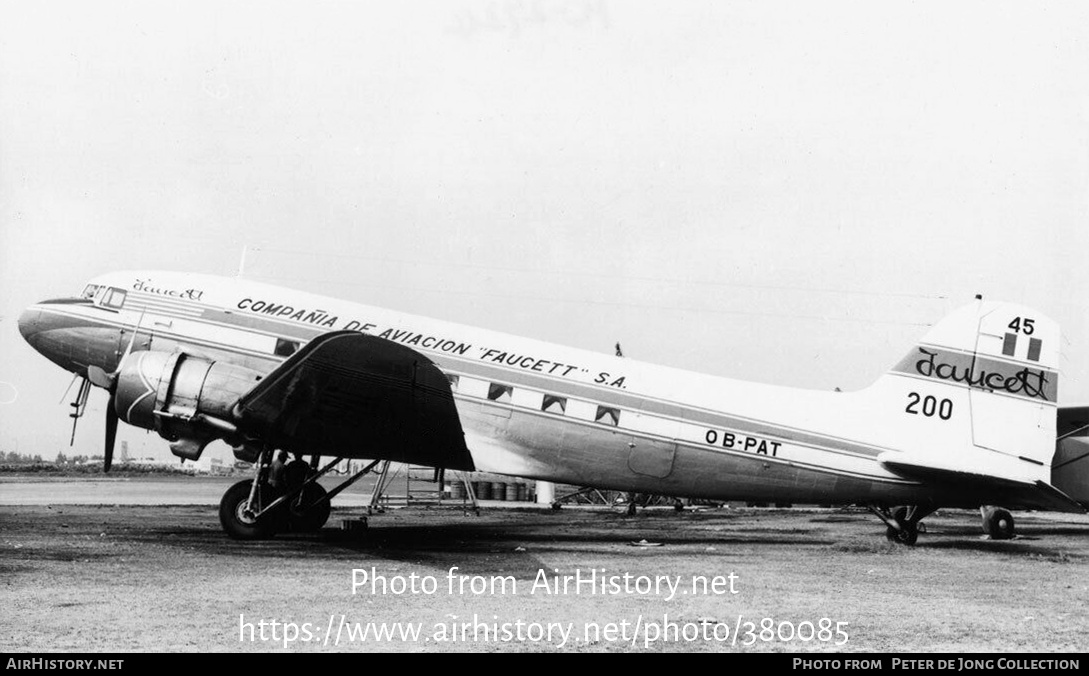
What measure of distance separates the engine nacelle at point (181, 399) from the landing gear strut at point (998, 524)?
1202cm

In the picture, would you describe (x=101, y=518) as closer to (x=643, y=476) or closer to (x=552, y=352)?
(x=552, y=352)

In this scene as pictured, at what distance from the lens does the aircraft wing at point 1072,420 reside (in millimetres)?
16703

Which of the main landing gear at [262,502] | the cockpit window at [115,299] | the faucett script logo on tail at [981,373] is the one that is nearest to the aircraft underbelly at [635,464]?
the faucett script logo on tail at [981,373]

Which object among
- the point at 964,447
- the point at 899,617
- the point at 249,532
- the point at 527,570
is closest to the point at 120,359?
the point at 249,532

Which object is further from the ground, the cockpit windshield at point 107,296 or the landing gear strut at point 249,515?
the cockpit windshield at point 107,296

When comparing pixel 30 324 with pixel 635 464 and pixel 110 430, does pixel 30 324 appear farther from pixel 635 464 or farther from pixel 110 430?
pixel 635 464

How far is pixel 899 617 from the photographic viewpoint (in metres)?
6.31

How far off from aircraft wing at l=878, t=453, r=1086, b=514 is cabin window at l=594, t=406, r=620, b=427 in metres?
3.37

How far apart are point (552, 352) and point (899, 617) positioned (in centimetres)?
598

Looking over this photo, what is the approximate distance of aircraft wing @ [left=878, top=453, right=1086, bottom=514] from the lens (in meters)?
10.2

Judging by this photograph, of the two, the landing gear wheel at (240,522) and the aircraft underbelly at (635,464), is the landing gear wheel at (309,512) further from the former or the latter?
the aircraft underbelly at (635,464)

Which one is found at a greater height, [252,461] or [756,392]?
[756,392]

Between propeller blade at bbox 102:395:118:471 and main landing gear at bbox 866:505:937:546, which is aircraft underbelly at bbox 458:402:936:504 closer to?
main landing gear at bbox 866:505:937:546
